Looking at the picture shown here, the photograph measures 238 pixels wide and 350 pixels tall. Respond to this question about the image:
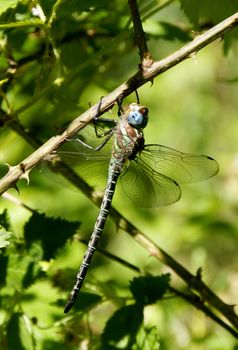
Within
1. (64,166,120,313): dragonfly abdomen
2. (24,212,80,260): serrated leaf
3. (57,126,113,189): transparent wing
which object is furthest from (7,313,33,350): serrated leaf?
(57,126,113,189): transparent wing

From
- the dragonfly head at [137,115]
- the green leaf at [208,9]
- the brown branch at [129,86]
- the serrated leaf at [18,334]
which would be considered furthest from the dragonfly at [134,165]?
the brown branch at [129,86]

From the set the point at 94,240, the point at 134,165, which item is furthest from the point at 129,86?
the point at 134,165

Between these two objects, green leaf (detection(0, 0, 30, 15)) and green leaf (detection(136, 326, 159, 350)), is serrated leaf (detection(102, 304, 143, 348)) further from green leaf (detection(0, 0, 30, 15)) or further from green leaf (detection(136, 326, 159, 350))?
green leaf (detection(0, 0, 30, 15))

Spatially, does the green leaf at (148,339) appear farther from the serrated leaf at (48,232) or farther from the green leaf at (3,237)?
the green leaf at (3,237)

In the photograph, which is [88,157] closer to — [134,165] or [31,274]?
[134,165]

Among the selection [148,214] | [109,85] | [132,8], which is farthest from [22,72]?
[148,214]

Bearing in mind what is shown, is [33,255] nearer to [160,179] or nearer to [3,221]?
[3,221]
